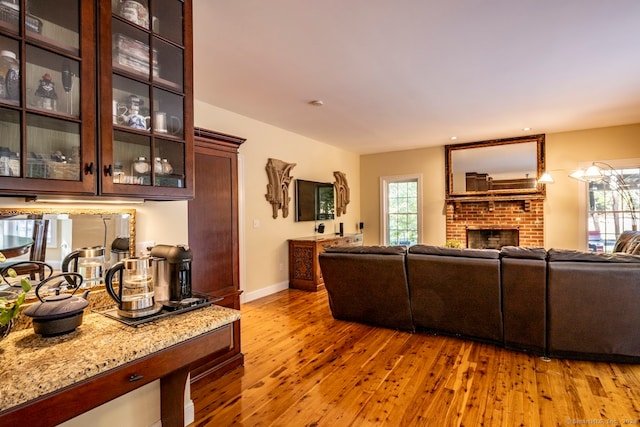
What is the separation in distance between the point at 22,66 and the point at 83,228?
Result: 0.76m

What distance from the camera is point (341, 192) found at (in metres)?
6.98

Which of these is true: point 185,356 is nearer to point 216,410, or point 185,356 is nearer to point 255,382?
point 216,410

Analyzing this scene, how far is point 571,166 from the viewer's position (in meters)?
5.75

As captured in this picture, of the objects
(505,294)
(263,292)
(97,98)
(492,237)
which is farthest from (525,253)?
(492,237)

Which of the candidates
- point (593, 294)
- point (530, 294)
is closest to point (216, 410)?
point (530, 294)

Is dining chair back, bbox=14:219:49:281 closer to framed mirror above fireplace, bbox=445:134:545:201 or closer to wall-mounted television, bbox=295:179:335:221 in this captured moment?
wall-mounted television, bbox=295:179:335:221

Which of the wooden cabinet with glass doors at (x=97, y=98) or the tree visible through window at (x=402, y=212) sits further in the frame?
the tree visible through window at (x=402, y=212)

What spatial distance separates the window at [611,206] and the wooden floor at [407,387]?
3712 mm

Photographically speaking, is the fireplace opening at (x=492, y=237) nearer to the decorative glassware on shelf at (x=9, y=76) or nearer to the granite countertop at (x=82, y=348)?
the granite countertop at (x=82, y=348)

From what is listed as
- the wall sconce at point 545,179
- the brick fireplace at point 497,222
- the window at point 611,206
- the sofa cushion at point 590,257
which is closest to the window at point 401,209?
the brick fireplace at point 497,222

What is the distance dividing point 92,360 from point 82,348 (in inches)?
5.0

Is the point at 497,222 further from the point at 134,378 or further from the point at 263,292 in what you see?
the point at 134,378

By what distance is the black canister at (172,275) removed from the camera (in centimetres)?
176

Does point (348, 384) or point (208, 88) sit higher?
point (208, 88)
